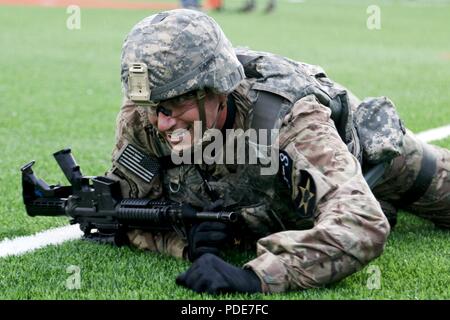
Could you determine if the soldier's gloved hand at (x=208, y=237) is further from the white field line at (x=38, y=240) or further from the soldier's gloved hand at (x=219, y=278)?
the white field line at (x=38, y=240)

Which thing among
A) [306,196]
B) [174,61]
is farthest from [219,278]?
[174,61]

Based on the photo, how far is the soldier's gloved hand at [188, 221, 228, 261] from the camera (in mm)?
3938

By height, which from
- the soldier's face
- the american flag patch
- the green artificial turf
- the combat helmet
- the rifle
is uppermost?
the combat helmet

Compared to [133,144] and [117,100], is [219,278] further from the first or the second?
[117,100]

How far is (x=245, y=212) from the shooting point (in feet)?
13.7

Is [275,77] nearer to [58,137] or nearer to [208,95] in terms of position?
[208,95]

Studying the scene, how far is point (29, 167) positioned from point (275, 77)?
1.25 meters

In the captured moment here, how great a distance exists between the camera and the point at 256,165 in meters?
4.06

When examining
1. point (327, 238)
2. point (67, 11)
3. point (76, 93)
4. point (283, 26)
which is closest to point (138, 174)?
point (327, 238)

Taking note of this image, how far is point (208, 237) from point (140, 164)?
581mm

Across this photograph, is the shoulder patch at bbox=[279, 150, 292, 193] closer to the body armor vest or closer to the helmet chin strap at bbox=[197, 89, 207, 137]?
the body armor vest

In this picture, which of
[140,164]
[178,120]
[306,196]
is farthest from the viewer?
[140,164]

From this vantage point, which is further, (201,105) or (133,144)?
(133,144)

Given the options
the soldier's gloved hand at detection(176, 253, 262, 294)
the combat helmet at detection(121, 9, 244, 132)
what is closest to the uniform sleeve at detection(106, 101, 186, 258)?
the combat helmet at detection(121, 9, 244, 132)
